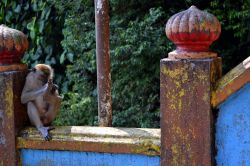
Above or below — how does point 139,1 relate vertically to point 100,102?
above

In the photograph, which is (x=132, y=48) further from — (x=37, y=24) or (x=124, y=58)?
(x=37, y=24)

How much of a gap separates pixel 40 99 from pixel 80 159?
615 mm

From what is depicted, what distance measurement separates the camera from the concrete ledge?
11.3 feet

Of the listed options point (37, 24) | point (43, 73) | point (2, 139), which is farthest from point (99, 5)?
point (37, 24)

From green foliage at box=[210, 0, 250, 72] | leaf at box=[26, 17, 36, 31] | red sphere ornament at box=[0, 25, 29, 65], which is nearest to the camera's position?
red sphere ornament at box=[0, 25, 29, 65]

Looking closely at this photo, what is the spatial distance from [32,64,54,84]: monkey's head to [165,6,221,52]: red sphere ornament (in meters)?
1.29

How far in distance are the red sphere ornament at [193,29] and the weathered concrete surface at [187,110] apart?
0.36 ft

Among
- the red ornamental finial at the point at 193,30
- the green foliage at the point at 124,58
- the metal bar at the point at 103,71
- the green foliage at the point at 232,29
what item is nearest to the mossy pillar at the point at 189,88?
the red ornamental finial at the point at 193,30

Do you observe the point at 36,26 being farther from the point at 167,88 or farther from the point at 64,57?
the point at 167,88

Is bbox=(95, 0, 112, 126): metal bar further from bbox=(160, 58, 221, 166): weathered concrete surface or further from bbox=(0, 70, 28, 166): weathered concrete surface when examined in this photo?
bbox=(160, 58, 221, 166): weathered concrete surface

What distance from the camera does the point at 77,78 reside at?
7617 mm

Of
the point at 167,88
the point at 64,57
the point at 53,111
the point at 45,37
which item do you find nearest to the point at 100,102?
the point at 53,111

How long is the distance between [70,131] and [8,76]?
64cm

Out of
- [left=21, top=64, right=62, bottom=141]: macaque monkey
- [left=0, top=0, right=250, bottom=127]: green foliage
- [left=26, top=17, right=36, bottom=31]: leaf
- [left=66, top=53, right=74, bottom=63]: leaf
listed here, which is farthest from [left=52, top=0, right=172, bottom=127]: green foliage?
[left=21, top=64, right=62, bottom=141]: macaque monkey
